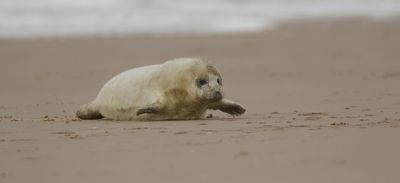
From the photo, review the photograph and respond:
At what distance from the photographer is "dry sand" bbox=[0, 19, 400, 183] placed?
623 cm

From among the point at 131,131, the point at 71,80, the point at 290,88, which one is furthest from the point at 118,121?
the point at 71,80

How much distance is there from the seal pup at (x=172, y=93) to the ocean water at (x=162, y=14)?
1229cm

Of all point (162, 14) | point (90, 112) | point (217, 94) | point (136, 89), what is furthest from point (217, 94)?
point (162, 14)

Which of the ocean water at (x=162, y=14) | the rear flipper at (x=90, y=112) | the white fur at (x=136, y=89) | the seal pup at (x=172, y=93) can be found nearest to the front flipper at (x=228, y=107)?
the seal pup at (x=172, y=93)

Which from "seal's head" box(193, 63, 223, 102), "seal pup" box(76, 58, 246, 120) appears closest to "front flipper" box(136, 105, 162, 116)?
"seal pup" box(76, 58, 246, 120)

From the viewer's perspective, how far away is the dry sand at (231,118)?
6227 mm

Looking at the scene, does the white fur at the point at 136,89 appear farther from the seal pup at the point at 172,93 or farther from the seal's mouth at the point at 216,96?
the seal's mouth at the point at 216,96

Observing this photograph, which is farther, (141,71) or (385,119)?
(141,71)

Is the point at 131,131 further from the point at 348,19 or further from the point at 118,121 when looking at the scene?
the point at 348,19

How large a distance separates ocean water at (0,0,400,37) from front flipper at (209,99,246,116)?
497 inches

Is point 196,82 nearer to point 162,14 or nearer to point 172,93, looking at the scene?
point 172,93

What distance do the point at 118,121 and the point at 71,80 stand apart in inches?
236

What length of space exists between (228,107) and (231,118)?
198 mm

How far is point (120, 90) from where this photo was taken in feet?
31.8
